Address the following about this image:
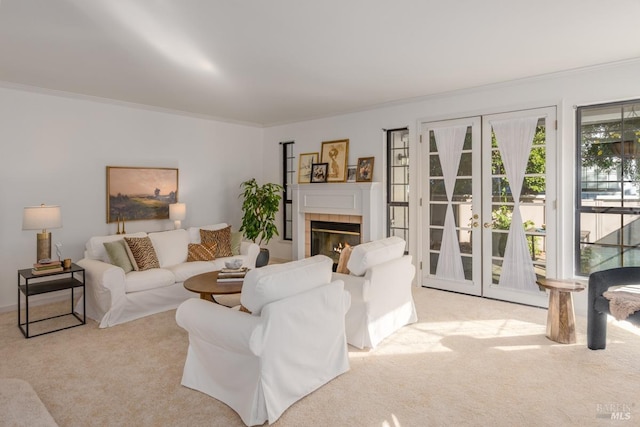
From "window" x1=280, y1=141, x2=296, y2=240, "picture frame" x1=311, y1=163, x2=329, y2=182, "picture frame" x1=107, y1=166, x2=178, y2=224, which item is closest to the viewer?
"picture frame" x1=107, y1=166, x2=178, y2=224

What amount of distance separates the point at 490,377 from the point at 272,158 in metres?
5.45

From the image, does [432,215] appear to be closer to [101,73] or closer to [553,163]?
[553,163]

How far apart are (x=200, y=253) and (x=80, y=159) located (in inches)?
77.7

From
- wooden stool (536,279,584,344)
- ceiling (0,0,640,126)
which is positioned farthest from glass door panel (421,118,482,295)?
wooden stool (536,279,584,344)

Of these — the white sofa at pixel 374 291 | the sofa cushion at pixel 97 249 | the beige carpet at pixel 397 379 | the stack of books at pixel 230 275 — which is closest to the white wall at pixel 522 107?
the beige carpet at pixel 397 379

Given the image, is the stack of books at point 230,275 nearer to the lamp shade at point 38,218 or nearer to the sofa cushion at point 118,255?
the sofa cushion at point 118,255

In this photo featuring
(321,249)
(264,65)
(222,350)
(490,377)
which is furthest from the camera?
(321,249)

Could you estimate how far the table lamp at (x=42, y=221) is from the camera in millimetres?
3846

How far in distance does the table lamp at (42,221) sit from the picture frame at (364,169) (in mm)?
3932

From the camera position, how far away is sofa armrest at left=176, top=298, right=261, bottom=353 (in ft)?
7.15

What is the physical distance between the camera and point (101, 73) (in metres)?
4.02

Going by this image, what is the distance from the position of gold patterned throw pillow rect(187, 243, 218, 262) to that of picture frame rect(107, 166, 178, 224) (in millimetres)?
1011

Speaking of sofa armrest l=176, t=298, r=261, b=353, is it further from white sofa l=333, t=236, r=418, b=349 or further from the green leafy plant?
the green leafy plant

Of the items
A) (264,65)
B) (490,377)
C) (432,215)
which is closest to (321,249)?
(432,215)
